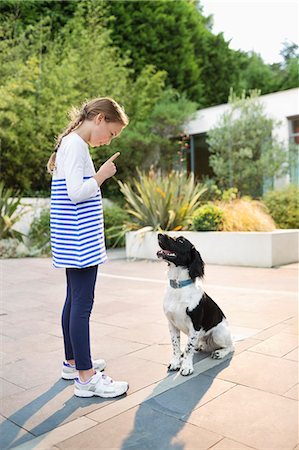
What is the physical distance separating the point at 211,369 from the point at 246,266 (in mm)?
5406

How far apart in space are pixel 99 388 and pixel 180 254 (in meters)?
0.99

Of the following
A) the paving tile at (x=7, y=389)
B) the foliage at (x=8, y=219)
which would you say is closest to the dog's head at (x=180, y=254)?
the paving tile at (x=7, y=389)

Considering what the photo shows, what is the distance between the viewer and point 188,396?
2693mm

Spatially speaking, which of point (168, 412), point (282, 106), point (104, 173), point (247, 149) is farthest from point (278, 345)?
point (282, 106)

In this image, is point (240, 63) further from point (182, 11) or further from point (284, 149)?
point (284, 149)

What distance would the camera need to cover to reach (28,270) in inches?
328

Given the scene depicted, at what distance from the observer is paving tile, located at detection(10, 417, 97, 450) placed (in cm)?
219

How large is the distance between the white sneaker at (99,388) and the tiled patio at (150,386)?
0.05m

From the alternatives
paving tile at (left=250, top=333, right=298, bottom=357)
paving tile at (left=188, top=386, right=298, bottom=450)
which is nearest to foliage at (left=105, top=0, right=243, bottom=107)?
paving tile at (left=250, top=333, right=298, bottom=357)

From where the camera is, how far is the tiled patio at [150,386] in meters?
2.25

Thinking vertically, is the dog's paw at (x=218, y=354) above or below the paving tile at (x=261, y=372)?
above

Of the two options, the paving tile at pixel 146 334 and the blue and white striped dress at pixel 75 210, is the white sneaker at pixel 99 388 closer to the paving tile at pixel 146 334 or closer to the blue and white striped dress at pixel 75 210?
the blue and white striped dress at pixel 75 210

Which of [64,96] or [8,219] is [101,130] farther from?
[64,96]

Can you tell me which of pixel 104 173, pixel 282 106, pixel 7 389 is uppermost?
pixel 282 106
